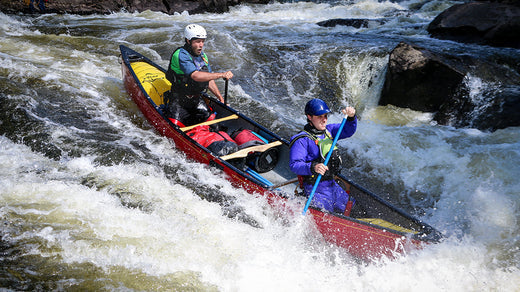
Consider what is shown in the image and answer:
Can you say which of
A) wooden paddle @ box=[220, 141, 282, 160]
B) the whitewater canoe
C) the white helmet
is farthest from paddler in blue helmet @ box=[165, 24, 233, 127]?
wooden paddle @ box=[220, 141, 282, 160]

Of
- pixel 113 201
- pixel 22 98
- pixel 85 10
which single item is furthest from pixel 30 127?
pixel 85 10

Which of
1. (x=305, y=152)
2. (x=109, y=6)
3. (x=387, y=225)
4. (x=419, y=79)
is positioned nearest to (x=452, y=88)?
(x=419, y=79)

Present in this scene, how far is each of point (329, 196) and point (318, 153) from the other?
0.55m

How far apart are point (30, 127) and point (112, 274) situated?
3.86m

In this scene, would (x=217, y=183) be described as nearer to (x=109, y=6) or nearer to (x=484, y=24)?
(x=484, y=24)

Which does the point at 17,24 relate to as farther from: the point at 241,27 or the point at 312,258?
the point at 312,258

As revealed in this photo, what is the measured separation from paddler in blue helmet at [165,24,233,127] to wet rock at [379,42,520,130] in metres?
4.47

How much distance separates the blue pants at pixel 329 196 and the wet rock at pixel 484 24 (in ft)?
26.3

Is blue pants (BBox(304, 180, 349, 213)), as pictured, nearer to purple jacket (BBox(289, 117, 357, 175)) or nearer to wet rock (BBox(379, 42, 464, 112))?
purple jacket (BBox(289, 117, 357, 175))

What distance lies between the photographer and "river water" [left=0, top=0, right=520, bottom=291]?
3.79 meters

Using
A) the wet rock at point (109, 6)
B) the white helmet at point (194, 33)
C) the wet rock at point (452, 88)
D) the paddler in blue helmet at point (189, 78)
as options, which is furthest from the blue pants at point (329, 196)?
the wet rock at point (109, 6)

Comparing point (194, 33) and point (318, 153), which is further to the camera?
point (194, 33)

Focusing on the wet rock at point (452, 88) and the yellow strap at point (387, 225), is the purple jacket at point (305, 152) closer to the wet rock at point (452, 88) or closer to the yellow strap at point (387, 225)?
the yellow strap at point (387, 225)

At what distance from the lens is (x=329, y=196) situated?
4434 mm
